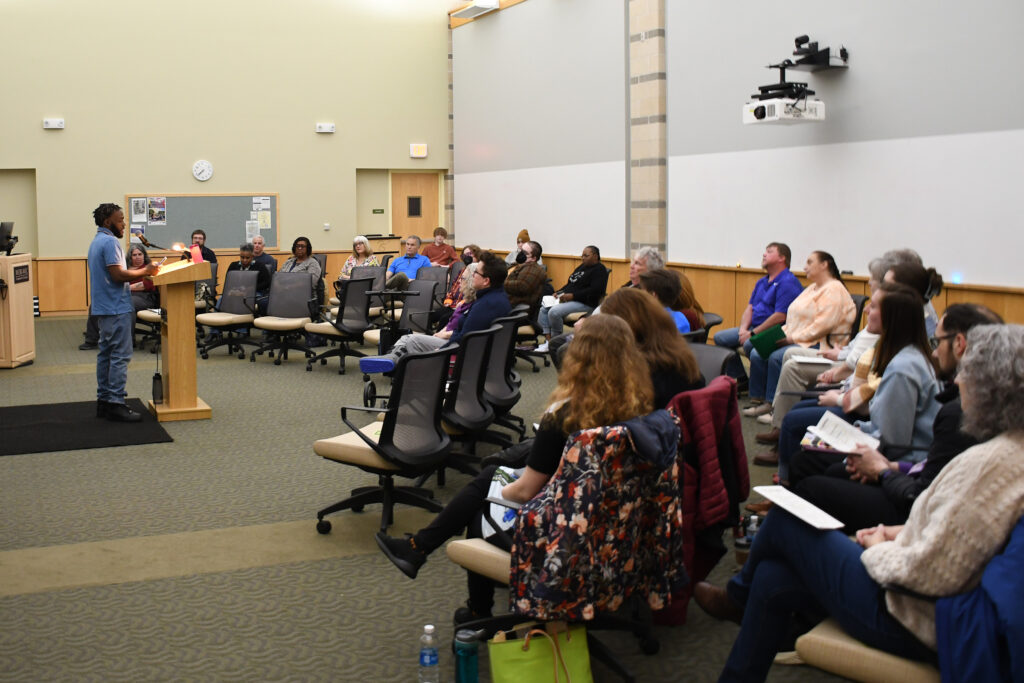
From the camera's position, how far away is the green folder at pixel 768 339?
7.40 metres

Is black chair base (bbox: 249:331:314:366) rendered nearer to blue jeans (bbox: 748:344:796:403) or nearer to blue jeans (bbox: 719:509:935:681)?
blue jeans (bbox: 748:344:796:403)

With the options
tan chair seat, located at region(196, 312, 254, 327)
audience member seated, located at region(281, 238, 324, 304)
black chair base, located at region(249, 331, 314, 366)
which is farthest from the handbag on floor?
audience member seated, located at region(281, 238, 324, 304)

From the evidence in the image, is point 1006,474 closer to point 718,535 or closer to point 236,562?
point 718,535

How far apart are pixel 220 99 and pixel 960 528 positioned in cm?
1507

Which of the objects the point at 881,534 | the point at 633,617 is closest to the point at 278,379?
the point at 633,617

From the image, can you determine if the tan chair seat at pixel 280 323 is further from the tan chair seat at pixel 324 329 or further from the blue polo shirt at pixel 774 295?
the blue polo shirt at pixel 774 295

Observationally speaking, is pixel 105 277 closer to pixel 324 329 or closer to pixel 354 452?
pixel 324 329

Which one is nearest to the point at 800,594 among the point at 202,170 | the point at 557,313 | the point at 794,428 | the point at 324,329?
the point at 794,428

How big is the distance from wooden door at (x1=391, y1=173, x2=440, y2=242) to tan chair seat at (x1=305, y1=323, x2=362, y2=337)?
23.9ft

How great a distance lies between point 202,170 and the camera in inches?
625

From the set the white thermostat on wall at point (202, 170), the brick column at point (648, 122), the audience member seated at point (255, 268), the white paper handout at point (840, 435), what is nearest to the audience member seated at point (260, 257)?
the audience member seated at point (255, 268)

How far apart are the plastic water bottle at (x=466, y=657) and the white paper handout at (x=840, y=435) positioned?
1.81 m

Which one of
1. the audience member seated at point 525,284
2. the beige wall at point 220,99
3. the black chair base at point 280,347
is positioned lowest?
the black chair base at point 280,347

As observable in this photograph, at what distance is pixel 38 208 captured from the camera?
15.1 metres
